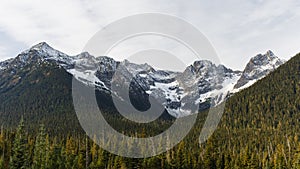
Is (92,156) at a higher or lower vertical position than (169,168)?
higher

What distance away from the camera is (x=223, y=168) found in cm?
12044

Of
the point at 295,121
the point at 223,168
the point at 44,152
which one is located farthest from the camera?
the point at 295,121

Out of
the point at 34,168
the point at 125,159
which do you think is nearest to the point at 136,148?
the point at 125,159

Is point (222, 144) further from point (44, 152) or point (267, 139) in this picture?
point (44, 152)

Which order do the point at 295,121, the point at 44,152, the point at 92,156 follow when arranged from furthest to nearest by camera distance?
the point at 295,121, the point at 92,156, the point at 44,152

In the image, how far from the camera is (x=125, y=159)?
11612 centimetres

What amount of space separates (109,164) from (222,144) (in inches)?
3276

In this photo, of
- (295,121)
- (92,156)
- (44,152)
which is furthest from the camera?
(295,121)

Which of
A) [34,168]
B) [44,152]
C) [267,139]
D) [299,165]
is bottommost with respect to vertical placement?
[299,165]

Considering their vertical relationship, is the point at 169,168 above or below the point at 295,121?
below

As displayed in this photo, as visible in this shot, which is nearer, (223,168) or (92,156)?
(223,168)

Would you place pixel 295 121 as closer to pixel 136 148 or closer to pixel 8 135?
pixel 136 148

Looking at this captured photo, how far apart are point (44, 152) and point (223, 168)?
197 feet

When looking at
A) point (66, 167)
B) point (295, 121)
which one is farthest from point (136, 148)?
point (295, 121)
